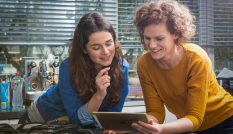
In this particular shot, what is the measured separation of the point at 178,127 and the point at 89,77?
55 centimetres

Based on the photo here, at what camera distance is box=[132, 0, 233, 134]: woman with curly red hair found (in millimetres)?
1161

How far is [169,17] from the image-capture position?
47.4 inches

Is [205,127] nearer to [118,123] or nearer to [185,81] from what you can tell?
[185,81]

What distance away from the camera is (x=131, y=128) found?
3.27 ft

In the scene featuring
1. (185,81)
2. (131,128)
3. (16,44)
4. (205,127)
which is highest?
(16,44)

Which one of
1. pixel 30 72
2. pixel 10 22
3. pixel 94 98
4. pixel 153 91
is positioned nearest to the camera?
pixel 94 98

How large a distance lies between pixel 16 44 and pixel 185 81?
76.3 inches

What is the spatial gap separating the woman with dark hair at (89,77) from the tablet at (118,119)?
0.21 m

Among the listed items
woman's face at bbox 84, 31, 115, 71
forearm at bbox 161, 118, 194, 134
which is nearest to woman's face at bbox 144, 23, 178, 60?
woman's face at bbox 84, 31, 115, 71

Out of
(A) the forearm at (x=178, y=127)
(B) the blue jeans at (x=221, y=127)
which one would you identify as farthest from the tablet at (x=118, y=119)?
(B) the blue jeans at (x=221, y=127)

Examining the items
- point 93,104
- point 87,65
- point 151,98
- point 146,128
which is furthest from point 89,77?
point 146,128

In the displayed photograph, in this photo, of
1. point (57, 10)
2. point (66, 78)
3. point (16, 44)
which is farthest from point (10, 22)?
point (66, 78)

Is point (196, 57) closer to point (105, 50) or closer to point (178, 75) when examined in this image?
point (178, 75)

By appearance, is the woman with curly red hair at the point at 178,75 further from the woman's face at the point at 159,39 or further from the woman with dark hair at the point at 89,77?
the woman with dark hair at the point at 89,77
